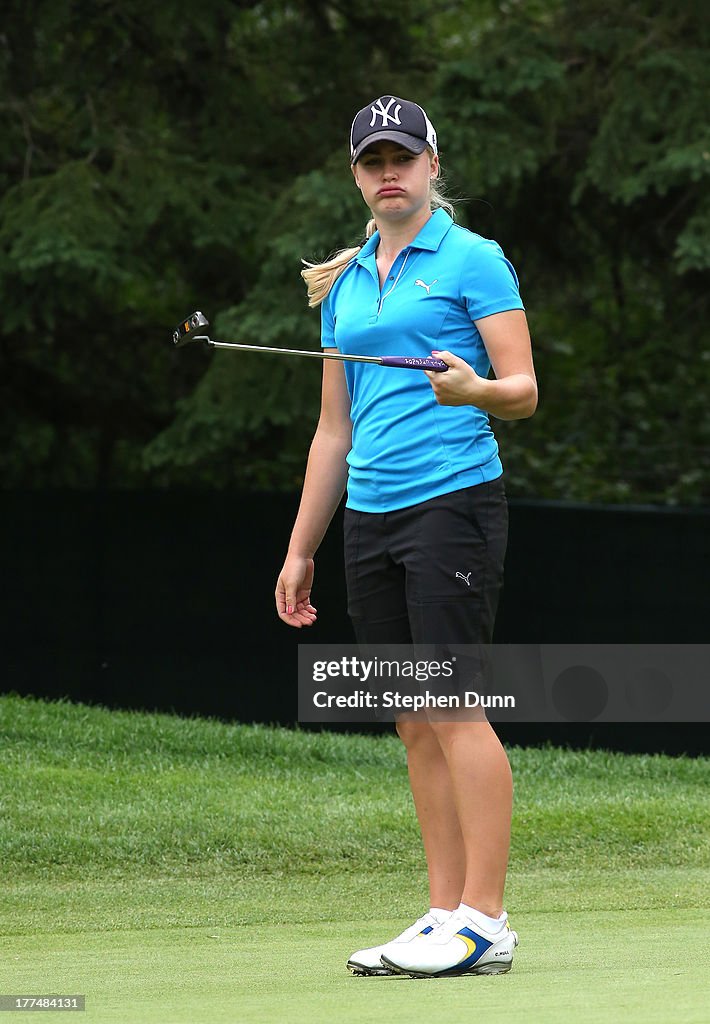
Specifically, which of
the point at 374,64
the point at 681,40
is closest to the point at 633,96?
the point at 681,40

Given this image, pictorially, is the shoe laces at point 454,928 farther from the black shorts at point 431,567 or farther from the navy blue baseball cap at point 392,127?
the navy blue baseball cap at point 392,127

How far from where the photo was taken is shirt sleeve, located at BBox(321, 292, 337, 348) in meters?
3.48

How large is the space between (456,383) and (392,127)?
642 millimetres

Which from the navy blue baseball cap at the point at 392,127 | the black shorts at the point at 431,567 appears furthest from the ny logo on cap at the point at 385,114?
the black shorts at the point at 431,567

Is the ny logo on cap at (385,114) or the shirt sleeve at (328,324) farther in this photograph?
the shirt sleeve at (328,324)

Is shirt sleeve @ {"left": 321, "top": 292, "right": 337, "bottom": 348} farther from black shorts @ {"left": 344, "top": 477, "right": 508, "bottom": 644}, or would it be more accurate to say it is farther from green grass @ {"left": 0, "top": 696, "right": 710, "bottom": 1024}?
green grass @ {"left": 0, "top": 696, "right": 710, "bottom": 1024}

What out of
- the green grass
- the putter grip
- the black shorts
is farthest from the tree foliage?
the putter grip

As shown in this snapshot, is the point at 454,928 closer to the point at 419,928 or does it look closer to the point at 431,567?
the point at 419,928

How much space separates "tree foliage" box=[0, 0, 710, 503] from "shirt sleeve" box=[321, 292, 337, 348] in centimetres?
433

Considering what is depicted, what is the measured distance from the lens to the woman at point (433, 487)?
10.3 ft

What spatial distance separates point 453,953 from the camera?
10.1 ft

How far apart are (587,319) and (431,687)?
1110 centimetres

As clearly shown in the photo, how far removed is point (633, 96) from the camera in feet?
28.9

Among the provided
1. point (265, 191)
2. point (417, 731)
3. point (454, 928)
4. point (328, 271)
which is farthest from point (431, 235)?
point (265, 191)
